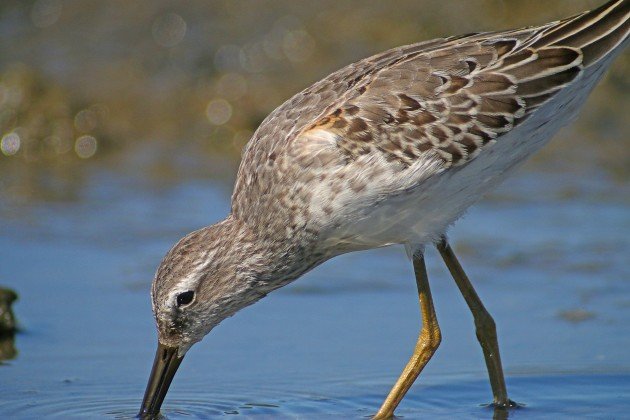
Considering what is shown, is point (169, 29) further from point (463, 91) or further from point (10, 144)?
point (463, 91)

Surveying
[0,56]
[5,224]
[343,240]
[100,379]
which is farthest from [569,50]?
[0,56]

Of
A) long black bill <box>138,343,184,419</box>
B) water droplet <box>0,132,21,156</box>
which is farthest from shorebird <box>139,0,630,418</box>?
water droplet <box>0,132,21,156</box>

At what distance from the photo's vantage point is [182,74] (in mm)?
14406

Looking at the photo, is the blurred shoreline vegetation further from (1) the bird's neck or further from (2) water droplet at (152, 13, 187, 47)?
(1) the bird's neck

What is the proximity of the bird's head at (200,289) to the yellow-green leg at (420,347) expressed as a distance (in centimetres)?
108

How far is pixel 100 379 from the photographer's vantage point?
28.0 feet

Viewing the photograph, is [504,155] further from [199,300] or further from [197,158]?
[197,158]

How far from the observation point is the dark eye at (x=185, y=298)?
7.62 meters

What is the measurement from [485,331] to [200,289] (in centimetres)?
207

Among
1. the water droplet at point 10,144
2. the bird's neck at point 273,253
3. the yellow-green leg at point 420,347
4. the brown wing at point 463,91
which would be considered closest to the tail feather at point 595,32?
the brown wing at point 463,91

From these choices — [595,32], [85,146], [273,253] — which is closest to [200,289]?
[273,253]

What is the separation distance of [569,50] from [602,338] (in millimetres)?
2407

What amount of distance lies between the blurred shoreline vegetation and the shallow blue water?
→ 34.5 inches

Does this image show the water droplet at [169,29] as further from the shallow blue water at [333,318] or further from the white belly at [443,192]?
the white belly at [443,192]
